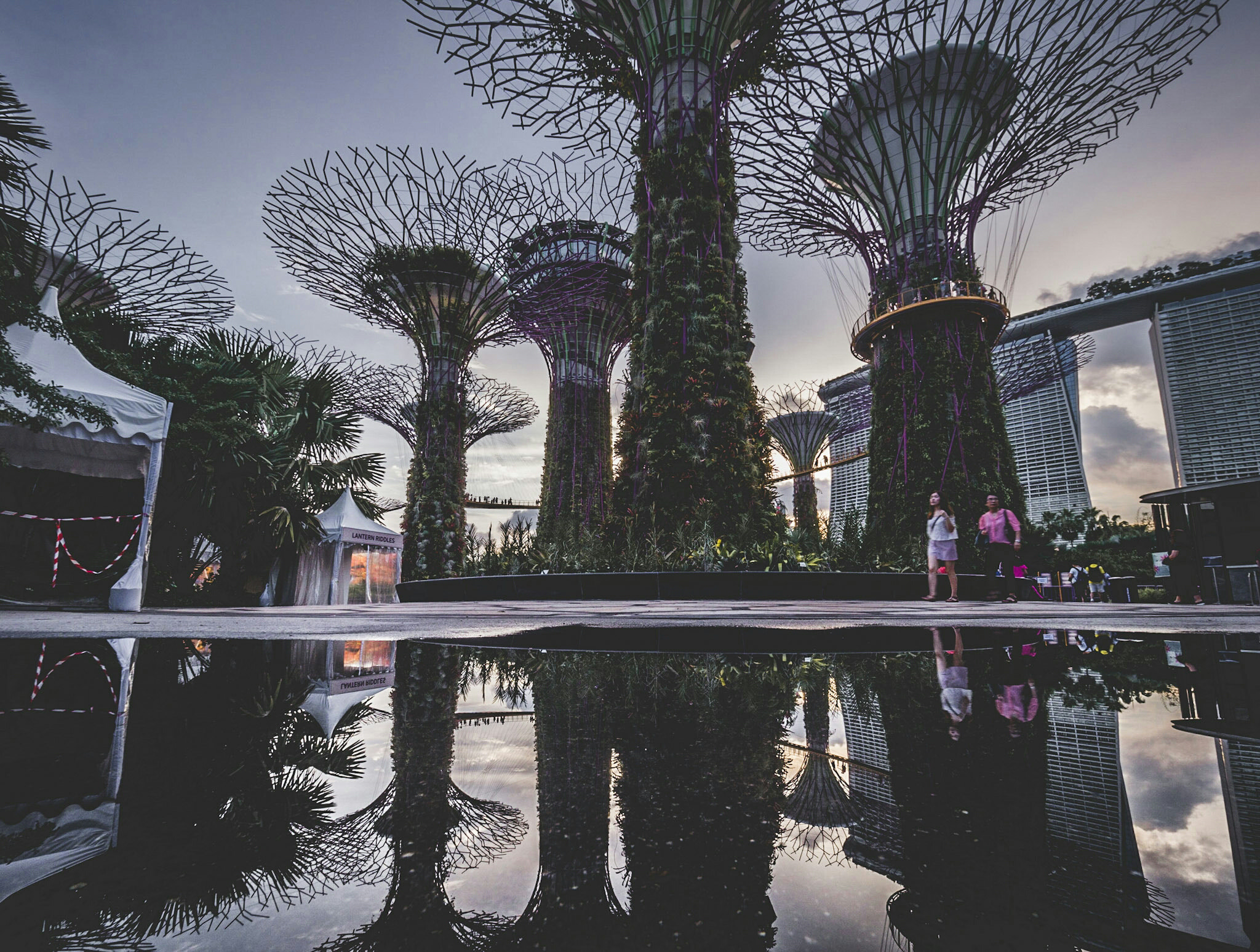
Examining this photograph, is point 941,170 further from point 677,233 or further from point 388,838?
point 388,838

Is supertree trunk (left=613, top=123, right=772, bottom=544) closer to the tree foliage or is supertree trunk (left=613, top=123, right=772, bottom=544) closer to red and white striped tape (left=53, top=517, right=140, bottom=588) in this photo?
red and white striped tape (left=53, top=517, right=140, bottom=588)

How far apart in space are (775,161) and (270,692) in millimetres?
13696

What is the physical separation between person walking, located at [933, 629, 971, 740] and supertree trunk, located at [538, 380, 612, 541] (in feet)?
55.8

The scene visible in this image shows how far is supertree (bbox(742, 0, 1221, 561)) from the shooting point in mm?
9008

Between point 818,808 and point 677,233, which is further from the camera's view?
point 677,233

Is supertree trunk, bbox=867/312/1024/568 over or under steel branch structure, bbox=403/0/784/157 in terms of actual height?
under

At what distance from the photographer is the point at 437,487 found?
1292 cm

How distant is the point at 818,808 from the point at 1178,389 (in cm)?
4051

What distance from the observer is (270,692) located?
1.43 m

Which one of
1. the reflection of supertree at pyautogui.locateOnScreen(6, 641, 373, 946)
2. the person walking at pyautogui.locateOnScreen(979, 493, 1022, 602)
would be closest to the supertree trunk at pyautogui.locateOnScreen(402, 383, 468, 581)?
the person walking at pyautogui.locateOnScreen(979, 493, 1022, 602)

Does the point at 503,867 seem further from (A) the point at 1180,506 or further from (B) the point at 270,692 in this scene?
(A) the point at 1180,506

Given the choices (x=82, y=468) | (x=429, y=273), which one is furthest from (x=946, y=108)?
(x=82, y=468)

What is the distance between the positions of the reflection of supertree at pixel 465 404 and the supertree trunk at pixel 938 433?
29.4 feet

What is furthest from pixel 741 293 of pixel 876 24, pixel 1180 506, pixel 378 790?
pixel 1180 506
